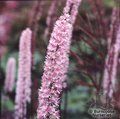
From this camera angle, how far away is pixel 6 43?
10156 mm

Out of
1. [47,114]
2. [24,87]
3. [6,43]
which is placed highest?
[6,43]

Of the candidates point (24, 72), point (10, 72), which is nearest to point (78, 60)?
point (10, 72)

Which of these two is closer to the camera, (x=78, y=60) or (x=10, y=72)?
(x=78, y=60)

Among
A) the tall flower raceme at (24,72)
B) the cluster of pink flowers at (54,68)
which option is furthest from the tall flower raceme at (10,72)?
the cluster of pink flowers at (54,68)

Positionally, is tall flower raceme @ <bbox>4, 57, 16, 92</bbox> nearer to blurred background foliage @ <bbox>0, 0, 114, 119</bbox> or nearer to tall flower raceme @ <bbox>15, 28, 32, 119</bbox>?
blurred background foliage @ <bbox>0, 0, 114, 119</bbox>

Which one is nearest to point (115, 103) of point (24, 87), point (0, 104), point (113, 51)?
point (113, 51)

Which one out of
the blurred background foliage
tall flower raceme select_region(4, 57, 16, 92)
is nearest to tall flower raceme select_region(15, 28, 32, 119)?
the blurred background foliage

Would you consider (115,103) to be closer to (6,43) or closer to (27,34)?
(27,34)

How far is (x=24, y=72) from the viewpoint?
14.0 ft

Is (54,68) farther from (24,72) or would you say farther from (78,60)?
(78,60)

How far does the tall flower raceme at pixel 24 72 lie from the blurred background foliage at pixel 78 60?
0.84ft

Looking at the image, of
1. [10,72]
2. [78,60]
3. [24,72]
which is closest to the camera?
[24,72]

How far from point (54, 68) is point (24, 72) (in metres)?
1.17

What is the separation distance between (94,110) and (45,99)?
0.88 metres
